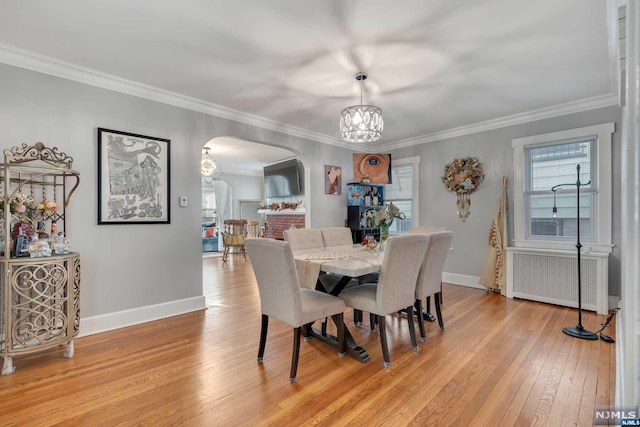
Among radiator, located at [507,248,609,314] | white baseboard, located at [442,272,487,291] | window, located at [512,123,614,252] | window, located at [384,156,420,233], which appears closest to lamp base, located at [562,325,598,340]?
radiator, located at [507,248,609,314]

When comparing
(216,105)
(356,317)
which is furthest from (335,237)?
(216,105)

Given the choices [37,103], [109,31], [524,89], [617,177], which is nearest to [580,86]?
[524,89]

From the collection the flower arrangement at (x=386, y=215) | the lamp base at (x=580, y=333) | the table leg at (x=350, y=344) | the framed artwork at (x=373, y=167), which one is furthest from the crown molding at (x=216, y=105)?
the table leg at (x=350, y=344)

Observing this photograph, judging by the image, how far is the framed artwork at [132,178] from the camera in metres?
2.97

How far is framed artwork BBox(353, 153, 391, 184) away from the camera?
5293 millimetres

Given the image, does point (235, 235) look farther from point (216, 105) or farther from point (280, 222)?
point (216, 105)

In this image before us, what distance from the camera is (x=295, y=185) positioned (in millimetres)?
7277

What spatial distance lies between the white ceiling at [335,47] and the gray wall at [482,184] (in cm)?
35

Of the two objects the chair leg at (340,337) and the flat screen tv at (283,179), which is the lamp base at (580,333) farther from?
the flat screen tv at (283,179)

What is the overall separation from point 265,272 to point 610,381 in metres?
2.38

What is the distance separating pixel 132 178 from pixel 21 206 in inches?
37.4

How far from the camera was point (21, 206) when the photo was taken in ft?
7.51

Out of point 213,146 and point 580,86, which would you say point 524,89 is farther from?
point 213,146

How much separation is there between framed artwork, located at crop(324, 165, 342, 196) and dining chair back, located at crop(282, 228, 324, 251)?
1873 millimetres
